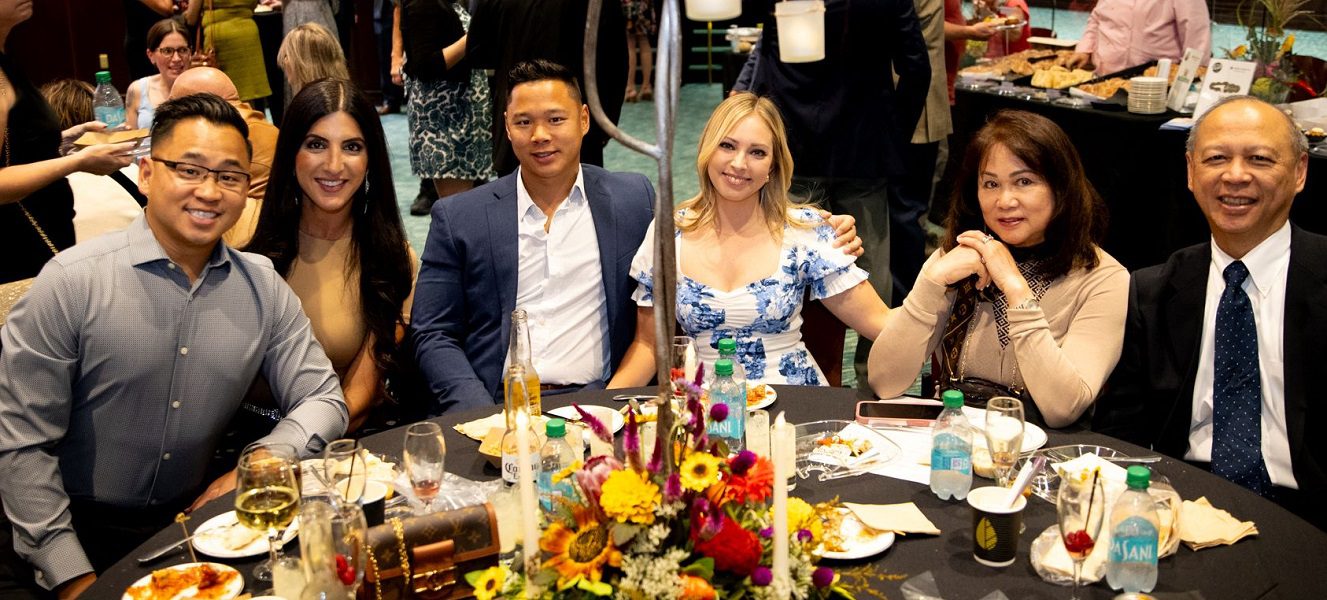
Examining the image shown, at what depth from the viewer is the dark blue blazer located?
3.14 m

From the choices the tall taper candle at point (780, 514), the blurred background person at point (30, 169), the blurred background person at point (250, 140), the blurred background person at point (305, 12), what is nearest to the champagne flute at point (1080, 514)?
the tall taper candle at point (780, 514)

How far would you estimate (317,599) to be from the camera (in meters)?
1.64

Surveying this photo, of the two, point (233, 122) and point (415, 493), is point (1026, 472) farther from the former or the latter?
point (233, 122)

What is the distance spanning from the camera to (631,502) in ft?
4.80

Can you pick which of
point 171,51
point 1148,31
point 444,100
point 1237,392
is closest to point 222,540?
point 1237,392

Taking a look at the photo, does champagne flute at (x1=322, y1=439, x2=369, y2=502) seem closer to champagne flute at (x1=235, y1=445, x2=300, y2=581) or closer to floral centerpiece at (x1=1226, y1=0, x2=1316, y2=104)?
champagne flute at (x1=235, y1=445, x2=300, y2=581)

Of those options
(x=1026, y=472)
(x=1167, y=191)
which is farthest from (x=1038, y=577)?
(x=1167, y=191)

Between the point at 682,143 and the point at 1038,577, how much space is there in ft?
23.1

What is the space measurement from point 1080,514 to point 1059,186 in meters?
1.07

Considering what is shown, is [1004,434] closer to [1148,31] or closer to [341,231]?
[341,231]

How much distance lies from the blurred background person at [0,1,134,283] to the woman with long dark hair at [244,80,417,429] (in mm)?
776

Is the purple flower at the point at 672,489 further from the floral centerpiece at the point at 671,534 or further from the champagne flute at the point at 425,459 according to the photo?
the champagne flute at the point at 425,459

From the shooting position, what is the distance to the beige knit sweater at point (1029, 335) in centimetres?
247

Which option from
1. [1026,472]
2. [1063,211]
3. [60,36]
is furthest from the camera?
[60,36]
